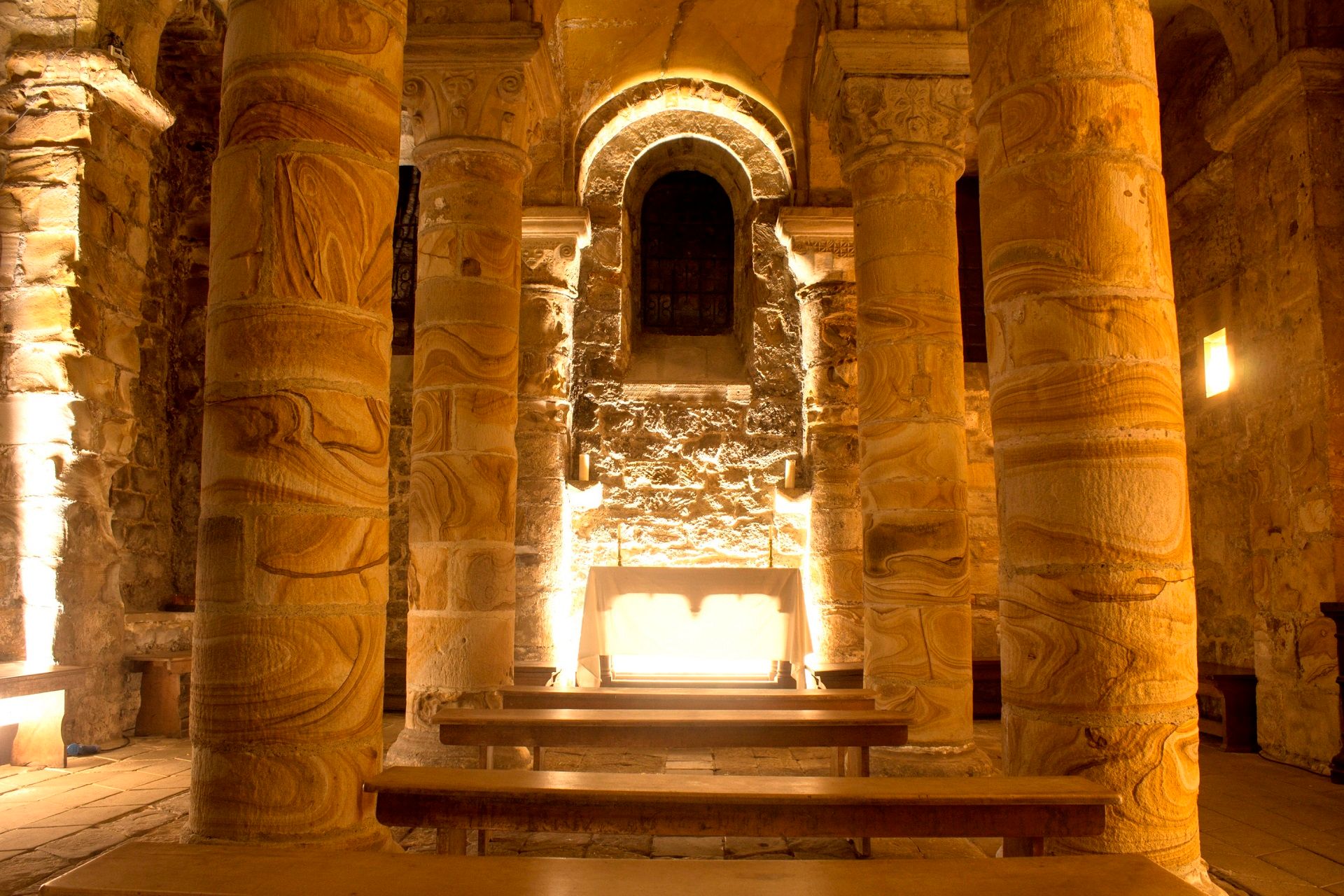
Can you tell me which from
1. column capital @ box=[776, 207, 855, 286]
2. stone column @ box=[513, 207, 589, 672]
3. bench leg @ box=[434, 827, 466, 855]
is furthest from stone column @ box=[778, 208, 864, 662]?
bench leg @ box=[434, 827, 466, 855]

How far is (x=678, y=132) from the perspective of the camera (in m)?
9.20

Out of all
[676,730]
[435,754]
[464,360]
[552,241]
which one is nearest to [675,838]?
[676,730]

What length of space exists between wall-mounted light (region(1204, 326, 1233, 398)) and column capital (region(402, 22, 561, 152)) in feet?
19.8

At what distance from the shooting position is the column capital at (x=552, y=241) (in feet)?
27.6

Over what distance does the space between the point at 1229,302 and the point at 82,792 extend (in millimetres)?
8604

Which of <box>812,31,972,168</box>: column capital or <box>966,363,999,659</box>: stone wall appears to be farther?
<box>966,363,999,659</box>: stone wall

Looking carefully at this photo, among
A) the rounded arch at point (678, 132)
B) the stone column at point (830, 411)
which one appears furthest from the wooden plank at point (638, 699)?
the rounded arch at point (678, 132)

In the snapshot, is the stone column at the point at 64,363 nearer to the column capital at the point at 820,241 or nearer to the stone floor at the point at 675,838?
the stone floor at the point at 675,838

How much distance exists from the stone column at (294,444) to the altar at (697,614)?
4.81m

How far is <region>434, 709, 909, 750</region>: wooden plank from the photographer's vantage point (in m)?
3.67

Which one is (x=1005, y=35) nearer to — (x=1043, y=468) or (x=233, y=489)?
(x=1043, y=468)

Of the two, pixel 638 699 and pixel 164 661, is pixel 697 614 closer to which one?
pixel 638 699

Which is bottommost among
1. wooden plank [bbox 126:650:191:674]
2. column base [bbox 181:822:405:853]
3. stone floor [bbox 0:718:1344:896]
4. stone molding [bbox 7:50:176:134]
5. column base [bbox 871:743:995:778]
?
stone floor [bbox 0:718:1344:896]

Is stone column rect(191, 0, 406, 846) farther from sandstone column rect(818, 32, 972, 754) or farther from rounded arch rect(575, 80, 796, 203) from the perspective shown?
rounded arch rect(575, 80, 796, 203)
